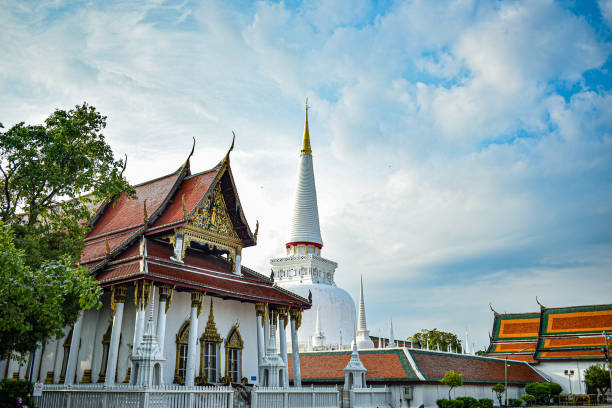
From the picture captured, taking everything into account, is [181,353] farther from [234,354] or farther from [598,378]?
[598,378]

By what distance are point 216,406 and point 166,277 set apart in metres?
4.32

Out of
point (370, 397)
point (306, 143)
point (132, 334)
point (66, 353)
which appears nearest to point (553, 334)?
point (370, 397)

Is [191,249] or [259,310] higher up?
[191,249]

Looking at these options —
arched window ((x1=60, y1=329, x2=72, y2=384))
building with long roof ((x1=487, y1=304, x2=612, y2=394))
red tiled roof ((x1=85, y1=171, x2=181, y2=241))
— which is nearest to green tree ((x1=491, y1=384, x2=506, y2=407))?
building with long roof ((x1=487, y1=304, x2=612, y2=394))

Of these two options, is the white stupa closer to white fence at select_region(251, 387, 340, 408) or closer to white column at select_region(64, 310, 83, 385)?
white fence at select_region(251, 387, 340, 408)

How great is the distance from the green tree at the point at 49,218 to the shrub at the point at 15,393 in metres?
1.53

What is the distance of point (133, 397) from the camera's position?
543 inches

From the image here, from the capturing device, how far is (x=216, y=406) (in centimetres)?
1532

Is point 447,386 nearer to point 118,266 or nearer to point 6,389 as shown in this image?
point 118,266

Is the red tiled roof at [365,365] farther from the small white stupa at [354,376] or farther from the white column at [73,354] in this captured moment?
the white column at [73,354]

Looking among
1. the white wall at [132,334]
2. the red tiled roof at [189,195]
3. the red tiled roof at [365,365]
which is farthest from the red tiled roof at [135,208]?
the red tiled roof at [365,365]

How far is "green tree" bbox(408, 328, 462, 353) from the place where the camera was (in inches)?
2116

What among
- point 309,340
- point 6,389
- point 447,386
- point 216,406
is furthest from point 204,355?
point 309,340

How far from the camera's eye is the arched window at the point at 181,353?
18.2 meters
